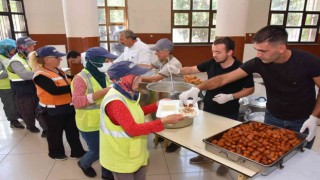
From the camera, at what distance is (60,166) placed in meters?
2.48

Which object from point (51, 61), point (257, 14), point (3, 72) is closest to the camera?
point (51, 61)

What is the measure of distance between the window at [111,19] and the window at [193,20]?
1467 millimetres

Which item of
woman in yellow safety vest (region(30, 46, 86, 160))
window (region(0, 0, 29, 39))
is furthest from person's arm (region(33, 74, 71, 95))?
window (region(0, 0, 29, 39))

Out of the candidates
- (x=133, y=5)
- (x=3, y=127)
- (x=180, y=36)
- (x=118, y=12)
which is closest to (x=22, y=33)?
(x=118, y=12)

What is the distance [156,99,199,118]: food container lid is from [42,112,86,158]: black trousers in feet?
4.16

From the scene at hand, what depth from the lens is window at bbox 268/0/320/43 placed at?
7031mm

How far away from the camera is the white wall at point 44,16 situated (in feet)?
20.6

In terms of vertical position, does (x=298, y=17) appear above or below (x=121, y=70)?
above

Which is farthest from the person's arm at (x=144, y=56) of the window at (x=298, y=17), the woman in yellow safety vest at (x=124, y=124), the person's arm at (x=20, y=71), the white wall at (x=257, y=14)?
the window at (x=298, y=17)

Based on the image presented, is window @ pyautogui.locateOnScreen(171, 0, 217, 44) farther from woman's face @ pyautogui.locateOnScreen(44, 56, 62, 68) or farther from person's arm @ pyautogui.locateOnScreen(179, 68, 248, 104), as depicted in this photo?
person's arm @ pyautogui.locateOnScreen(179, 68, 248, 104)

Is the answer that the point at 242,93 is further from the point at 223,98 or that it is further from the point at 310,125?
the point at 310,125

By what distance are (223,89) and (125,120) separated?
3.51 feet

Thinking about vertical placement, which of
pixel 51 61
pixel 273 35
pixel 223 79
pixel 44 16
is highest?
pixel 44 16

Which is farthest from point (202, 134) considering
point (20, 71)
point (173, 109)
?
point (20, 71)
